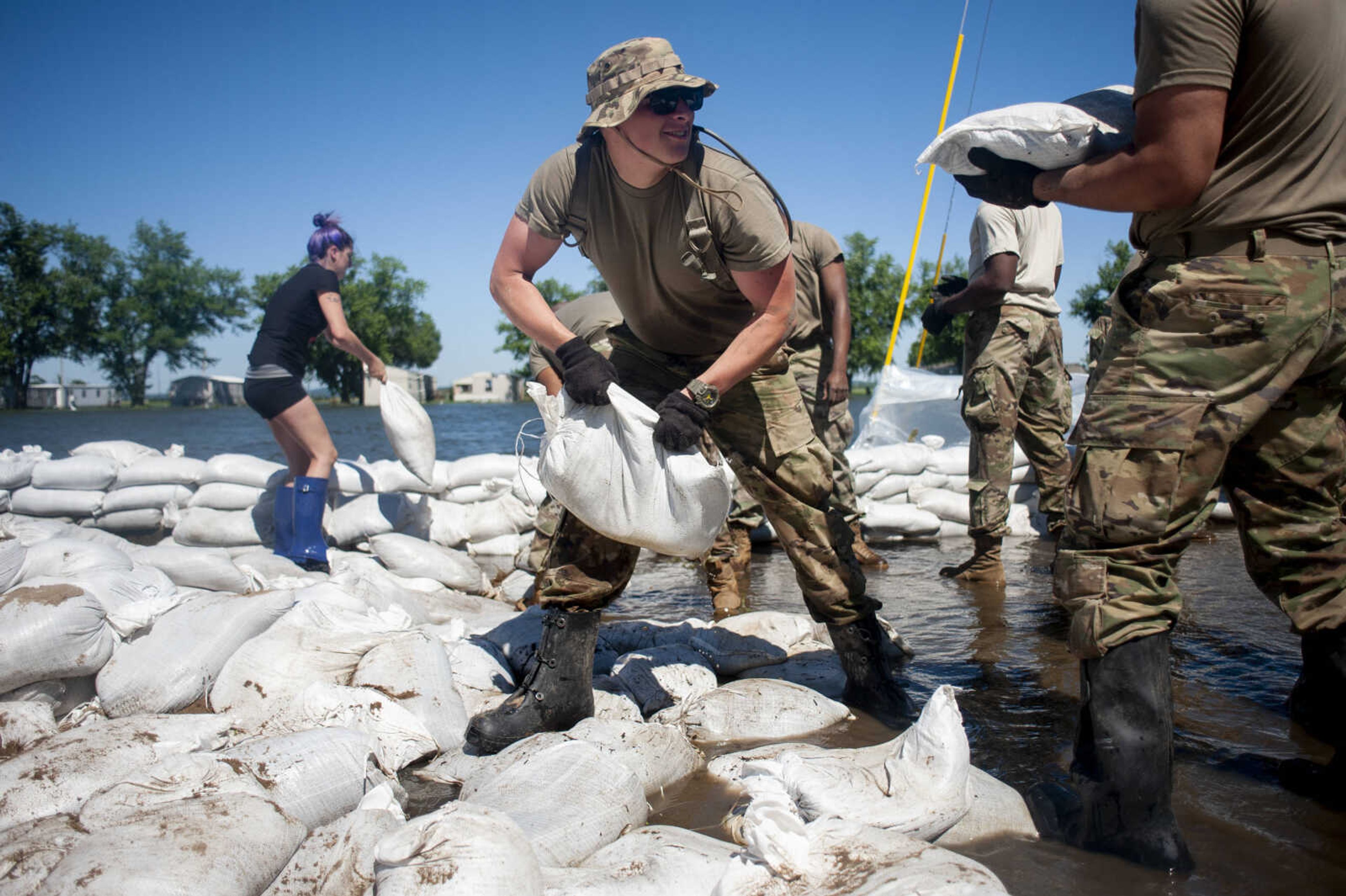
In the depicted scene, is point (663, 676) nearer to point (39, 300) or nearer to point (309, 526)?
point (309, 526)

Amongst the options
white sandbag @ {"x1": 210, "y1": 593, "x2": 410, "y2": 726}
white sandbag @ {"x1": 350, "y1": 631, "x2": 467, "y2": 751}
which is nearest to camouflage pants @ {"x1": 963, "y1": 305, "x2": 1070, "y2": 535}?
white sandbag @ {"x1": 350, "y1": 631, "x2": 467, "y2": 751}

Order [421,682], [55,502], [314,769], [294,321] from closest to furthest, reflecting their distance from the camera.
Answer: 1. [314,769]
2. [421,682]
3. [294,321]
4. [55,502]

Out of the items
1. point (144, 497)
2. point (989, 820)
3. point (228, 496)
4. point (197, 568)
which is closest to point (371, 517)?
point (228, 496)

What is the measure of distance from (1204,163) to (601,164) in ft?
4.43

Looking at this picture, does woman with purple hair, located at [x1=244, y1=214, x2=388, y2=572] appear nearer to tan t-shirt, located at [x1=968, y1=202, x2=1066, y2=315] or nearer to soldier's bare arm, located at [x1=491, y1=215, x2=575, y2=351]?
soldier's bare arm, located at [x1=491, y1=215, x2=575, y2=351]

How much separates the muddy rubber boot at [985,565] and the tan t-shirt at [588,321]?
2.11 m

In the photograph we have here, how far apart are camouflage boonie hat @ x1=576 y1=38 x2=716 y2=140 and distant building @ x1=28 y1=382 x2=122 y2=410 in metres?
54.8

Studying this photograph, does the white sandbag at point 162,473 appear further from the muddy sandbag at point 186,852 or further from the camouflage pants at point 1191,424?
the camouflage pants at point 1191,424

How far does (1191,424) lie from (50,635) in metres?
2.68

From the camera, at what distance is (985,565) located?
4.05 meters

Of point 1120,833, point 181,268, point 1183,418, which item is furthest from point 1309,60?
point 181,268

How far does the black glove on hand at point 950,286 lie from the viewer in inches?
161

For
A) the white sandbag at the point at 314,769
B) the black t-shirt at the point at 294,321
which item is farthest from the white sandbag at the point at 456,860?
the black t-shirt at the point at 294,321

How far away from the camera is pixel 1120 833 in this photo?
4.72 feet
